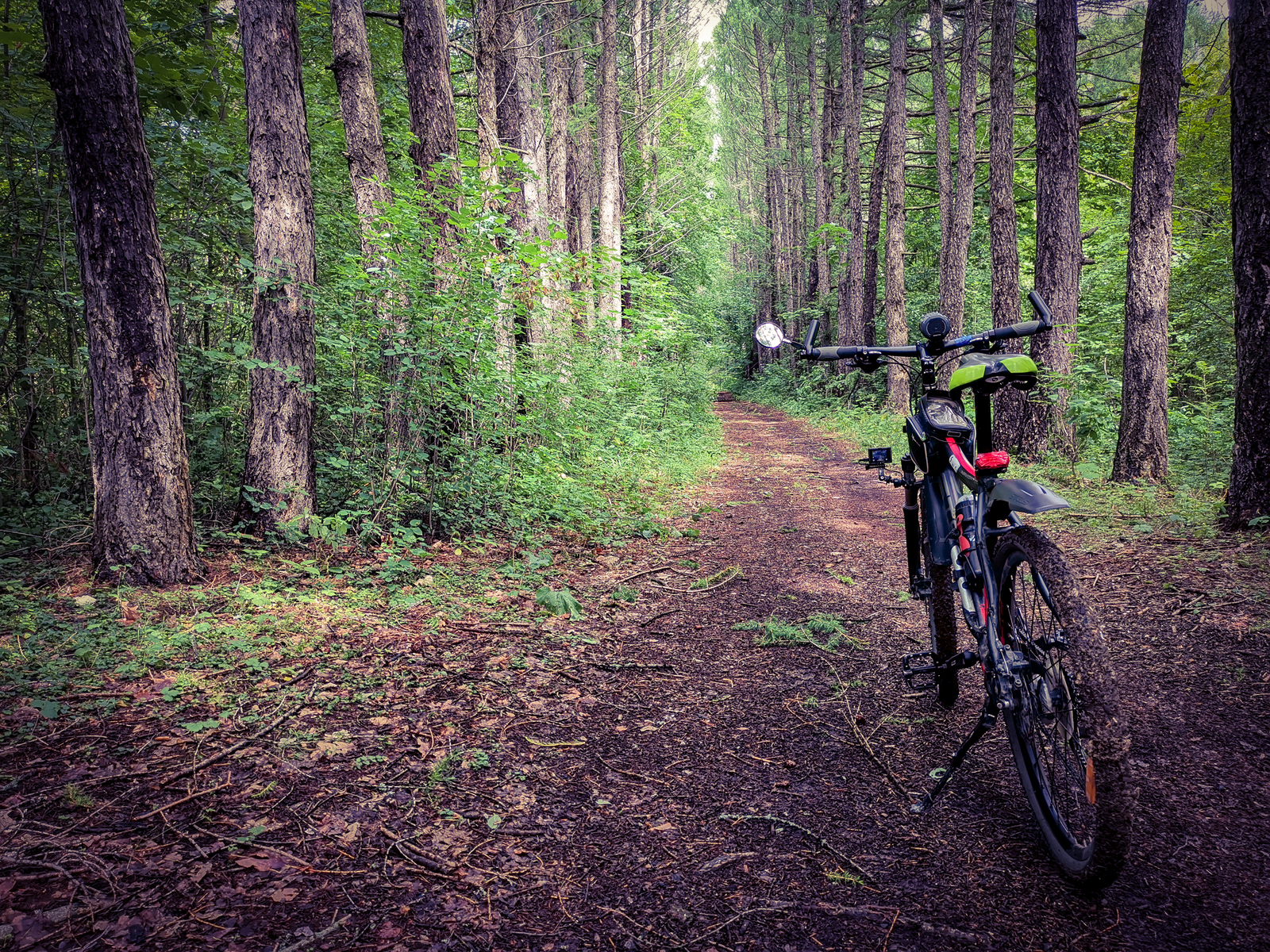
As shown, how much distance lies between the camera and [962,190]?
559 inches

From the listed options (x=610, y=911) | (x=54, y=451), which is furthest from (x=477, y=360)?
(x=610, y=911)

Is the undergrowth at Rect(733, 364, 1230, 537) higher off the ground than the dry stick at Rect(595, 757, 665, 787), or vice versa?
the undergrowth at Rect(733, 364, 1230, 537)

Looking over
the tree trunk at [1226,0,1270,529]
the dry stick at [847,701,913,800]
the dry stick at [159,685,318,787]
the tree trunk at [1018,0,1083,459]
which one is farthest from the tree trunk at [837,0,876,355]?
the dry stick at [159,685,318,787]

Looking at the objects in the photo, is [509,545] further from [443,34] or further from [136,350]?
[443,34]

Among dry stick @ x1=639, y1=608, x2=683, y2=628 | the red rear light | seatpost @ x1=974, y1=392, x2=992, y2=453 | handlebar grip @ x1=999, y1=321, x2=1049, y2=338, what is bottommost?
dry stick @ x1=639, y1=608, x2=683, y2=628

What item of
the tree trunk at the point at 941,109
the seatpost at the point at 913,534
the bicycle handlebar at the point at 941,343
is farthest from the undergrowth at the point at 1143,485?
the tree trunk at the point at 941,109

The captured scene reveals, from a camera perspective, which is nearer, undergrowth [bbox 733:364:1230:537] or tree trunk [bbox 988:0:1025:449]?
undergrowth [bbox 733:364:1230:537]

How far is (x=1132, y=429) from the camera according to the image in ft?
24.9

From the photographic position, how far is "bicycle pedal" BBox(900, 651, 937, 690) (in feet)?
10.6

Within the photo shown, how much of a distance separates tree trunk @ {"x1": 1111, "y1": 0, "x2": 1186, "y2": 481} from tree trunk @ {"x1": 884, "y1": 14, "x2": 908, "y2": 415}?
9054 millimetres

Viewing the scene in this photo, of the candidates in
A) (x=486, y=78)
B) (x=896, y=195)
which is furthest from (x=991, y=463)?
(x=896, y=195)

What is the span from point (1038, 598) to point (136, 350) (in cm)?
507

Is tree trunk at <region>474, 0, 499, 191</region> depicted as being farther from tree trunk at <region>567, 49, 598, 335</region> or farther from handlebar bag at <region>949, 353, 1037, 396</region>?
handlebar bag at <region>949, 353, 1037, 396</region>

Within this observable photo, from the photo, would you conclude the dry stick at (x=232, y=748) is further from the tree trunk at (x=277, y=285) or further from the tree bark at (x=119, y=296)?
the tree trunk at (x=277, y=285)
